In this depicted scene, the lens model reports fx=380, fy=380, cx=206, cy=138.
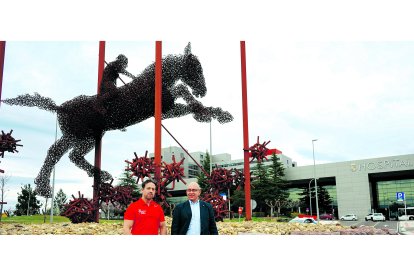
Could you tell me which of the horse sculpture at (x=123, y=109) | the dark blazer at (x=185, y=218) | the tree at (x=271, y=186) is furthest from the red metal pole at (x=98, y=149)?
the tree at (x=271, y=186)

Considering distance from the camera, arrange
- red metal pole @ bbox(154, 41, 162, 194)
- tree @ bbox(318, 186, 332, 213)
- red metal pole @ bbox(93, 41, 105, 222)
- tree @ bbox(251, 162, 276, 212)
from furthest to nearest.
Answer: tree @ bbox(318, 186, 332, 213) → tree @ bbox(251, 162, 276, 212) → red metal pole @ bbox(93, 41, 105, 222) → red metal pole @ bbox(154, 41, 162, 194)

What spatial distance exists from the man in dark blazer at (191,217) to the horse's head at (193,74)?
217 inches

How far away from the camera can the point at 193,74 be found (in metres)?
8.69

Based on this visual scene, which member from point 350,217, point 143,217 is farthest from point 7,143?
point 350,217

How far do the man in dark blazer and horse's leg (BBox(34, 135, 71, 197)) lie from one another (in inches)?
237

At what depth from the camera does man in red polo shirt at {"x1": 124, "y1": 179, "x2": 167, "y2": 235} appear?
3441 millimetres

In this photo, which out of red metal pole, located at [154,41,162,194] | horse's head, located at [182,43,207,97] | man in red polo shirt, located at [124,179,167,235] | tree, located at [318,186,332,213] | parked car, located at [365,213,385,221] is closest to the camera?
man in red polo shirt, located at [124,179,167,235]

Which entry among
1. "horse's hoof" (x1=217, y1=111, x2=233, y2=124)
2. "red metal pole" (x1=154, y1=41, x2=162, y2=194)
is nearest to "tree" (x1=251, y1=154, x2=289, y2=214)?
"horse's hoof" (x1=217, y1=111, x2=233, y2=124)

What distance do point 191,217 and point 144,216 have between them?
43cm

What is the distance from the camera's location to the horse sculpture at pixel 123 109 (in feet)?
27.9

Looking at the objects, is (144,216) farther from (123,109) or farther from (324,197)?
(324,197)

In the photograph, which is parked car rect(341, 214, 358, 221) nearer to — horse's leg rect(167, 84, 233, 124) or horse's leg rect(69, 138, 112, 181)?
horse's leg rect(167, 84, 233, 124)
